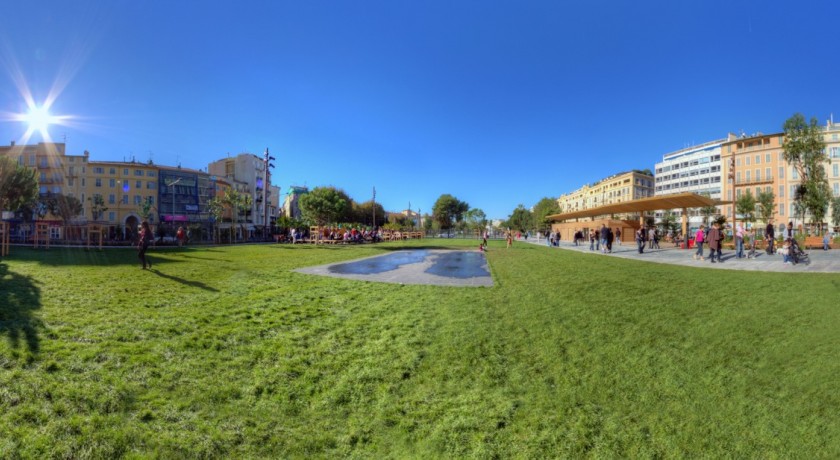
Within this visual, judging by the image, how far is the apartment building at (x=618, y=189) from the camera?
333 feet

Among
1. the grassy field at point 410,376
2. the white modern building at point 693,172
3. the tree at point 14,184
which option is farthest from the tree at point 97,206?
the white modern building at point 693,172

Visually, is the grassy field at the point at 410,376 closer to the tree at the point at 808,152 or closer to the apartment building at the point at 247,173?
the tree at the point at 808,152

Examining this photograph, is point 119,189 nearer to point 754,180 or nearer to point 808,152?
point 808,152

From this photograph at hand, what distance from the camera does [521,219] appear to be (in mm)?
114062

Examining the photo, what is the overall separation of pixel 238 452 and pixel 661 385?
16.2 feet

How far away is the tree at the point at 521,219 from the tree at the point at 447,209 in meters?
19.8

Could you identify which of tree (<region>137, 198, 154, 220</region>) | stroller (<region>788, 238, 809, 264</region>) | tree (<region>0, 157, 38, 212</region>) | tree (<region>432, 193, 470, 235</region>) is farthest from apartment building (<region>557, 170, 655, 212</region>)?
tree (<region>0, 157, 38, 212</region>)

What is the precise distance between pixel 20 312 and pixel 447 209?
92.2 metres

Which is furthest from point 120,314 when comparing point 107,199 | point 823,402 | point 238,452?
point 107,199

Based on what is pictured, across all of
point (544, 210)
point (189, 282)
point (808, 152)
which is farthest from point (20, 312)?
point (544, 210)

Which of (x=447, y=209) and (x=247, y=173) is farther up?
(x=247, y=173)

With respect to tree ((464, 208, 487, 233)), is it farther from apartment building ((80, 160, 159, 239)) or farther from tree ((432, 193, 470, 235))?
apartment building ((80, 160, 159, 239))

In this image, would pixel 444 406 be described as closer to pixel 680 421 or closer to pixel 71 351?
pixel 680 421

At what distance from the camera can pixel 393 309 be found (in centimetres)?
762
